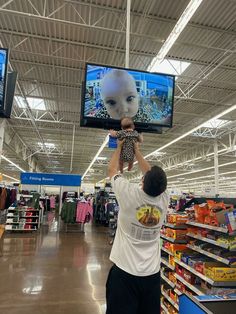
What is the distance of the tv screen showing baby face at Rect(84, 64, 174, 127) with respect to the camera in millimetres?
3021

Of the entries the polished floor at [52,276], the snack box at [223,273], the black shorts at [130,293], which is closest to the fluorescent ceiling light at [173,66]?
the polished floor at [52,276]

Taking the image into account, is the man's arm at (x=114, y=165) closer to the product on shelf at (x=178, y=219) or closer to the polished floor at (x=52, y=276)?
the product on shelf at (x=178, y=219)

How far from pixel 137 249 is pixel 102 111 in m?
1.66

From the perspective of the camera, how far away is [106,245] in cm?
987

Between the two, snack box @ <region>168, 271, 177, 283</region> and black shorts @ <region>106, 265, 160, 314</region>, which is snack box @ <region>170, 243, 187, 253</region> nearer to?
snack box @ <region>168, 271, 177, 283</region>

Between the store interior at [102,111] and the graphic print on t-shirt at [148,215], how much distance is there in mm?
617

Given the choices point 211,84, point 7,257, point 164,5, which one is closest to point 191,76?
point 211,84

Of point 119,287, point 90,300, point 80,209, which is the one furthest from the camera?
point 80,209

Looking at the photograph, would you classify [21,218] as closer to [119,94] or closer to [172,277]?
[172,277]

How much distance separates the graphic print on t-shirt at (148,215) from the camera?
1.88 m

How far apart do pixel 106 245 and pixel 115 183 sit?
845cm

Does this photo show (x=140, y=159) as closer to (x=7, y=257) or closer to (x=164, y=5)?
(x=164, y=5)

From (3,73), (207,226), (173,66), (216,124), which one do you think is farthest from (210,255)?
(216,124)

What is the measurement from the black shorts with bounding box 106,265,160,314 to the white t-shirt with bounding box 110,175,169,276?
5cm
